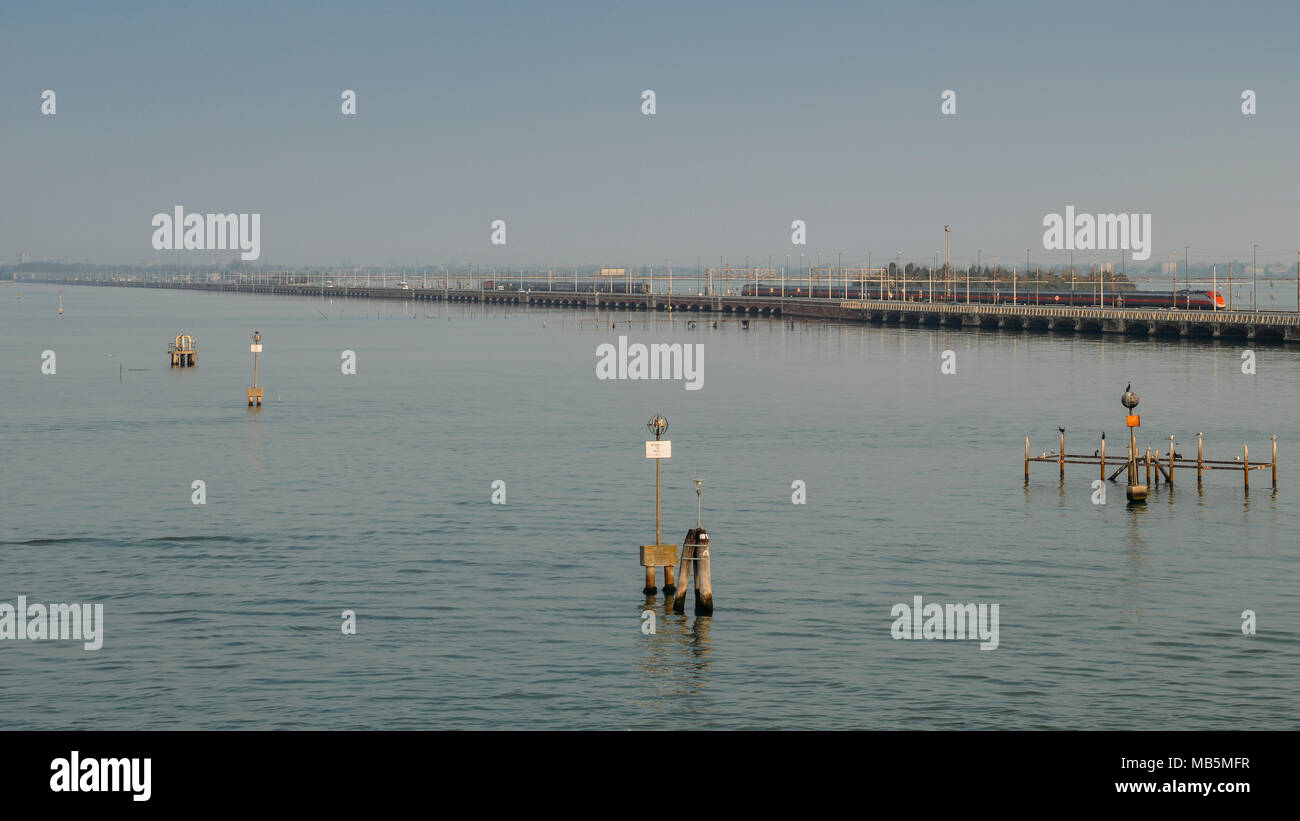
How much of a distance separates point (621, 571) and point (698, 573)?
21.8 feet

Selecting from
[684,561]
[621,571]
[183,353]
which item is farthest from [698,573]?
[183,353]

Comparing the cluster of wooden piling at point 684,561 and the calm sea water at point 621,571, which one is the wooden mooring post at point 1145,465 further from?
the cluster of wooden piling at point 684,561

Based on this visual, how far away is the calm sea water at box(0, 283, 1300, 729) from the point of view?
34.7m

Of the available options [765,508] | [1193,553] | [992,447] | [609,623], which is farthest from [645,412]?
[609,623]

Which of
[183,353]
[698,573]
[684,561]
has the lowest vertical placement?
[698,573]

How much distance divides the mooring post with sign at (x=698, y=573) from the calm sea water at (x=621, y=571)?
0.58 m

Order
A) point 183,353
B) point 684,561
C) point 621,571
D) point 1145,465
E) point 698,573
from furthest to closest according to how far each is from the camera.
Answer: point 183,353 → point 1145,465 → point 621,571 → point 698,573 → point 684,561

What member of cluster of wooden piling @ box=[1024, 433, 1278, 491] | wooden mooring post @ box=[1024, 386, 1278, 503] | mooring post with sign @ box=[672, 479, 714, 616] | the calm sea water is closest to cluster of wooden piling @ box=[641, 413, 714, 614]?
mooring post with sign @ box=[672, 479, 714, 616]

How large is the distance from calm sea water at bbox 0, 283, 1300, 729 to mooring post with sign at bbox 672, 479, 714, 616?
579 millimetres

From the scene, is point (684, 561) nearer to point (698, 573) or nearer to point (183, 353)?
point (698, 573)

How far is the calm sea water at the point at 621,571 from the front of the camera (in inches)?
1367

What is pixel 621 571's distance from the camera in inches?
1892
